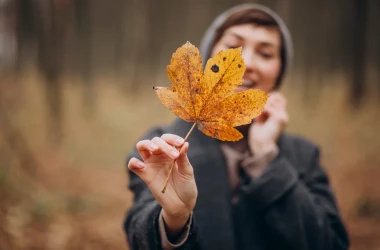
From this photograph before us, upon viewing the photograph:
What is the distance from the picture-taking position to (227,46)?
745mm

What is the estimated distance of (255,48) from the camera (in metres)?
0.75

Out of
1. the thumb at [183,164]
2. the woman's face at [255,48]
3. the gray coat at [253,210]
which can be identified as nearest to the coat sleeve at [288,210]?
the gray coat at [253,210]

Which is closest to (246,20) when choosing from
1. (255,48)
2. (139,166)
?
(255,48)

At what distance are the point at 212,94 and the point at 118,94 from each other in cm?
146

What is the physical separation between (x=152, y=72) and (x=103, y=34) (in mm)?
324

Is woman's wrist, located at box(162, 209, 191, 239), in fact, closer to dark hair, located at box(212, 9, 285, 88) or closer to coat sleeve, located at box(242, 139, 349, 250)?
coat sleeve, located at box(242, 139, 349, 250)

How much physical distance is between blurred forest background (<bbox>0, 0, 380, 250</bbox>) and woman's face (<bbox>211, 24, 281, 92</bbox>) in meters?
1.01

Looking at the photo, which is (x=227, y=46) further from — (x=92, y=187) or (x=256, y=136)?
(x=92, y=187)

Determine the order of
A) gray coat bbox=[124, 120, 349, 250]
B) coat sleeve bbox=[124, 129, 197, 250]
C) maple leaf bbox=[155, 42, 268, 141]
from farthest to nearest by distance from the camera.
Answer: gray coat bbox=[124, 120, 349, 250] → coat sleeve bbox=[124, 129, 197, 250] → maple leaf bbox=[155, 42, 268, 141]

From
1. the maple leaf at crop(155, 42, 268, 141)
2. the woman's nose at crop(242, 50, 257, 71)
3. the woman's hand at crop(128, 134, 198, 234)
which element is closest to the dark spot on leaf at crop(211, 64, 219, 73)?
the maple leaf at crop(155, 42, 268, 141)

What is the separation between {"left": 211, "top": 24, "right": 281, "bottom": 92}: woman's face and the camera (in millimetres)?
743

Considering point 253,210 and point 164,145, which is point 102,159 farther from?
point 164,145

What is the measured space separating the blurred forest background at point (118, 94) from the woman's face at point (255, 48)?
1006 millimetres

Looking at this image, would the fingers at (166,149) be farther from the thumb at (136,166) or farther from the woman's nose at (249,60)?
the woman's nose at (249,60)
